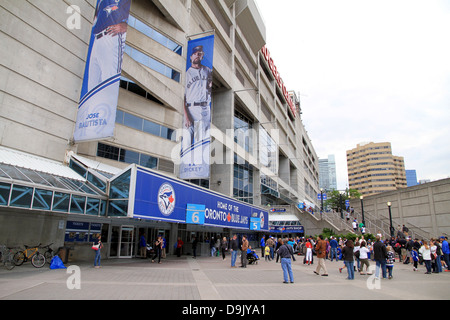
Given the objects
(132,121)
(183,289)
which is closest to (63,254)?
(183,289)

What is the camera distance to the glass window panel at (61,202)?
42.7 feet

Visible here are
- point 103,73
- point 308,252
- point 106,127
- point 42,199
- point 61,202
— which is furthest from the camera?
point 308,252

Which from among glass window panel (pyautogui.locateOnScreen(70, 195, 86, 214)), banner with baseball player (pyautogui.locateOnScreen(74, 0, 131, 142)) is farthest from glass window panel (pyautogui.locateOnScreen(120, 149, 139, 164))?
glass window panel (pyautogui.locateOnScreen(70, 195, 86, 214))

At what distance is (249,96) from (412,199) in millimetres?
23706

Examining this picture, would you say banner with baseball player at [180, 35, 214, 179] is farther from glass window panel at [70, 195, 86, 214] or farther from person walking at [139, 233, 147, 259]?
glass window panel at [70, 195, 86, 214]

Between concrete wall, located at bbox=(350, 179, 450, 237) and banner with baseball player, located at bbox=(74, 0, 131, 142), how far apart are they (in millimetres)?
29450

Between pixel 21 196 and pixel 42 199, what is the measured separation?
34.3 inches

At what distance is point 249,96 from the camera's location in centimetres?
4234

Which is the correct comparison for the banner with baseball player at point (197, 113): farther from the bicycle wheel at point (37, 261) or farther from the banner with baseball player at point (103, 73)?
the bicycle wheel at point (37, 261)

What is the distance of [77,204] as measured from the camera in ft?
46.3

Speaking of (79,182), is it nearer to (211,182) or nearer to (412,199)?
(211,182)

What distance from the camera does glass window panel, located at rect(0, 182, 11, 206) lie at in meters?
11.0

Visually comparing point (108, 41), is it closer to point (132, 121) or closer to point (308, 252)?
point (132, 121)
